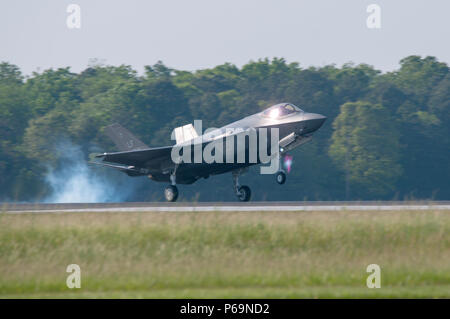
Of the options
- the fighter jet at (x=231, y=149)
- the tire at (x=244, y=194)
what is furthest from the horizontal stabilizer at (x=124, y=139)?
the tire at (x=244, y=194)

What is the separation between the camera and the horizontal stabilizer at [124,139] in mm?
35469

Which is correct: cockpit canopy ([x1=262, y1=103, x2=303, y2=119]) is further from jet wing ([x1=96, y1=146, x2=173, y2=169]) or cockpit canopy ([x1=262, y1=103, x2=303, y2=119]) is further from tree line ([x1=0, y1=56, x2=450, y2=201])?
tree line ([x1=0, y1=56, x2=450, y2=201])

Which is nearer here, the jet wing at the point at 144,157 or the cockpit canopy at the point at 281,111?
the cockpit canopy at the point at 281,111

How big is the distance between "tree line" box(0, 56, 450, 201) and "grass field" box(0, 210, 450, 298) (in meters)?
43.0

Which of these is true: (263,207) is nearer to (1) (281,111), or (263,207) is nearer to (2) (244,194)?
(2) (244,194)

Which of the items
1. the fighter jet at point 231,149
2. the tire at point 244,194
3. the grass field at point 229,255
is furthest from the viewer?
the tire at point 244,194

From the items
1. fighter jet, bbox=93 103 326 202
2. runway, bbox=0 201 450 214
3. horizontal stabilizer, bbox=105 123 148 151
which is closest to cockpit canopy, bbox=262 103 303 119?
fighter jet, bbox=93 103 326 202

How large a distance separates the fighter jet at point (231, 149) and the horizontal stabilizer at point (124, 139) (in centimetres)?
67

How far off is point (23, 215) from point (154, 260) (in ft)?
26.8

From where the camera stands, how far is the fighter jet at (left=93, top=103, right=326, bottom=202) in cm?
3052

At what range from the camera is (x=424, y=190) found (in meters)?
75.4

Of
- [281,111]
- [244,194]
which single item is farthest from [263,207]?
[281,111]

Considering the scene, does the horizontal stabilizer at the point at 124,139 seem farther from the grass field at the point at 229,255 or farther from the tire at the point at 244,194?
the grass field at the point at 229,255

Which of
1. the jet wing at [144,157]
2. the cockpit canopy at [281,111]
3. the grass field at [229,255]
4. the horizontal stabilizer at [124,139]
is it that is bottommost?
the grass field at [229,255]
